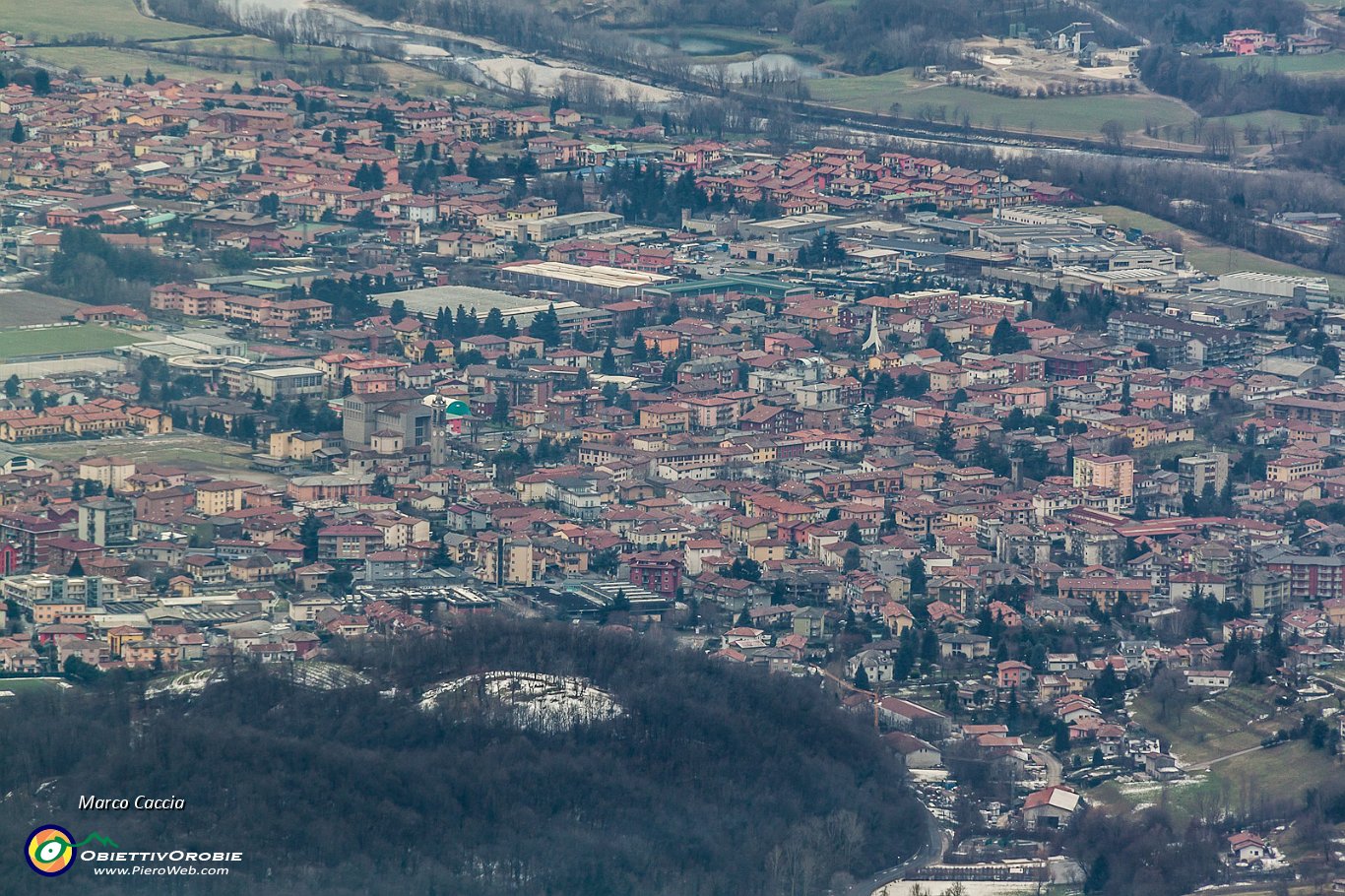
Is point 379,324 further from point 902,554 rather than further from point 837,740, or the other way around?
point 837,740

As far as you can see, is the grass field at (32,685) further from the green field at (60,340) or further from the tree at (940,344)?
the tree at (940,344)

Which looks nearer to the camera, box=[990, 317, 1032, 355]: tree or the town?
the town

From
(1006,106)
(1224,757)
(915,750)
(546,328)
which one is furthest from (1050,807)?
(1006,106)

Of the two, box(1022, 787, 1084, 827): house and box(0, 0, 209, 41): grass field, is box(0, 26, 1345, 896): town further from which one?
box(0, 0, 209, 41): grass field

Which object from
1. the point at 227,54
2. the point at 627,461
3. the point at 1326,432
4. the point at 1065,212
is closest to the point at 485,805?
the point at 627,461

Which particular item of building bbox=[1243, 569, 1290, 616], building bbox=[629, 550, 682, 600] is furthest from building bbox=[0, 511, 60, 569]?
building bbox=[1243, 569, 1290, 616]
